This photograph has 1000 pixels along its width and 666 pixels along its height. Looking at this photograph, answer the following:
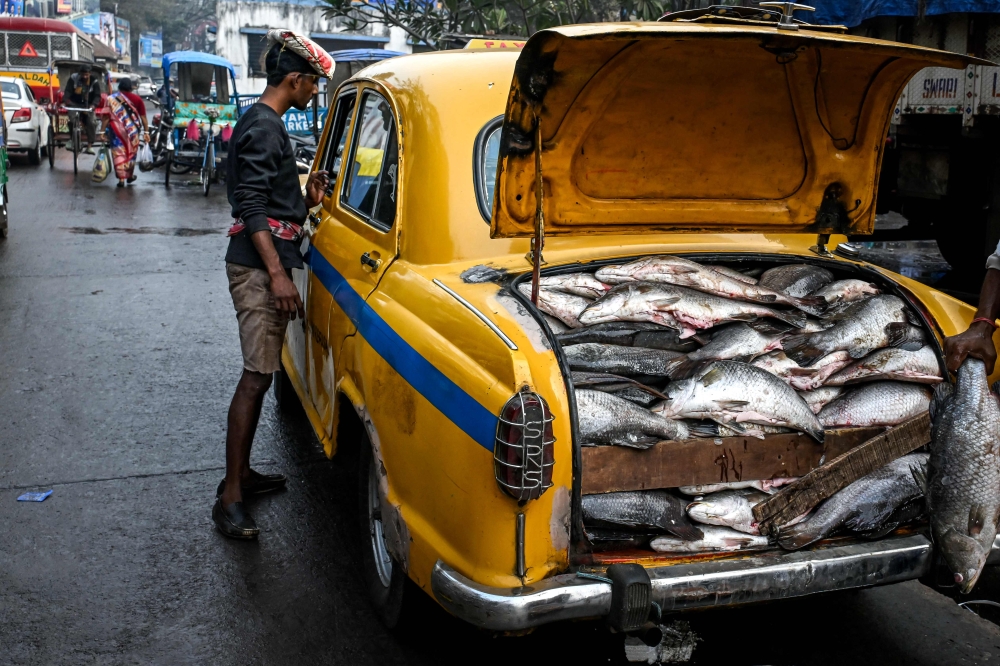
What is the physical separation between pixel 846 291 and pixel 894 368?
44cm

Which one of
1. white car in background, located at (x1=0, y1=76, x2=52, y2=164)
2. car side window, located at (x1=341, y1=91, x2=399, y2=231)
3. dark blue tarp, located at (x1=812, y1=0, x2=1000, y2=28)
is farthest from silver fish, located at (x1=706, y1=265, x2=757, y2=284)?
white car in background, located at (x1=0, y1=76, x2=52, y2=164)

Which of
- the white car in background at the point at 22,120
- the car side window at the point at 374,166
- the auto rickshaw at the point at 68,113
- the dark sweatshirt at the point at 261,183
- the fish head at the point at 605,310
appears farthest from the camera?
the white car in background at the point at 22,120

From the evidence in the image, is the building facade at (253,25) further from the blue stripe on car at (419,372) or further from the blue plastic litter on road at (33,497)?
the blue stripe on car at (419,372)

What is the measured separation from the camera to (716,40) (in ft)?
10.1

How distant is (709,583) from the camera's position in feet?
8.67

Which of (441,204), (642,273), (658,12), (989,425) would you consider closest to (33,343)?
(441,204)

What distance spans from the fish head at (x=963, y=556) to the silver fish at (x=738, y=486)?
0.46m

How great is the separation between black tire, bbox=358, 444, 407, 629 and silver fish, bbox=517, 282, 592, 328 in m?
0.76

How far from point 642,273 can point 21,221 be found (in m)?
11.8

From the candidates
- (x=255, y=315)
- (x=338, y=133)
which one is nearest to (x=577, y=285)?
(x=255, y=315)

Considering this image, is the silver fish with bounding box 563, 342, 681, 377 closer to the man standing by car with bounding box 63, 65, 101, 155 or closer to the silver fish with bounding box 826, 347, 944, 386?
the silver fish with bounding box 826, 347, 944, 386

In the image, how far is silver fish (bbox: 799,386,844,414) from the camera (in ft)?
10.6

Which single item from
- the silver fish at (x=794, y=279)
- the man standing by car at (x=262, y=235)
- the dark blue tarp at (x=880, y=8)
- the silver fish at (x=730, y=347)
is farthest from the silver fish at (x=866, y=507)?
the dark blue tarp at (x=880, y=8)

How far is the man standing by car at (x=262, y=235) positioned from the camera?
404 cm
